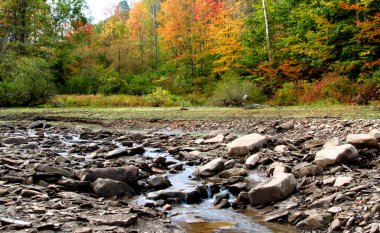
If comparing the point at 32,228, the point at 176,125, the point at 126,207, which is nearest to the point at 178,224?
the point at 126,207

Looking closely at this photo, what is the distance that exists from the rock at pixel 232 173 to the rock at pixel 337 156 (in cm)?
155

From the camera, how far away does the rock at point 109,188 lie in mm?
6545

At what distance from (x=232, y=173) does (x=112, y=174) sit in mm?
2592

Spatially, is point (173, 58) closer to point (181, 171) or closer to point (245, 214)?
point (181, 171)

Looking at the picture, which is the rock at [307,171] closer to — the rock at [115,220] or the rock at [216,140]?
the rock at [115,220]

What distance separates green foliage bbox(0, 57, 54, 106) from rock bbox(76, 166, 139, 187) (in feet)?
79.0

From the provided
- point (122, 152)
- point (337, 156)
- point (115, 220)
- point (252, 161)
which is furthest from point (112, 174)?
point (337, 156)

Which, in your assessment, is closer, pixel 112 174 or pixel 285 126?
pixel 112 174

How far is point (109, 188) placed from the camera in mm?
6656

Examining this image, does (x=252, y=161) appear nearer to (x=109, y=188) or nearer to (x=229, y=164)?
(x=229, y=164)

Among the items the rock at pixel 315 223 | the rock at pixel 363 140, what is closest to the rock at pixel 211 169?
the rock at pixel 363 140

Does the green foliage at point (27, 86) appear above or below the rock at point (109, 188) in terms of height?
above

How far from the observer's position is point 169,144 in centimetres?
1261

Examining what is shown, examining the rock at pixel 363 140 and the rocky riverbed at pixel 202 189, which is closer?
the rocky riverbed at pixel 202 189
